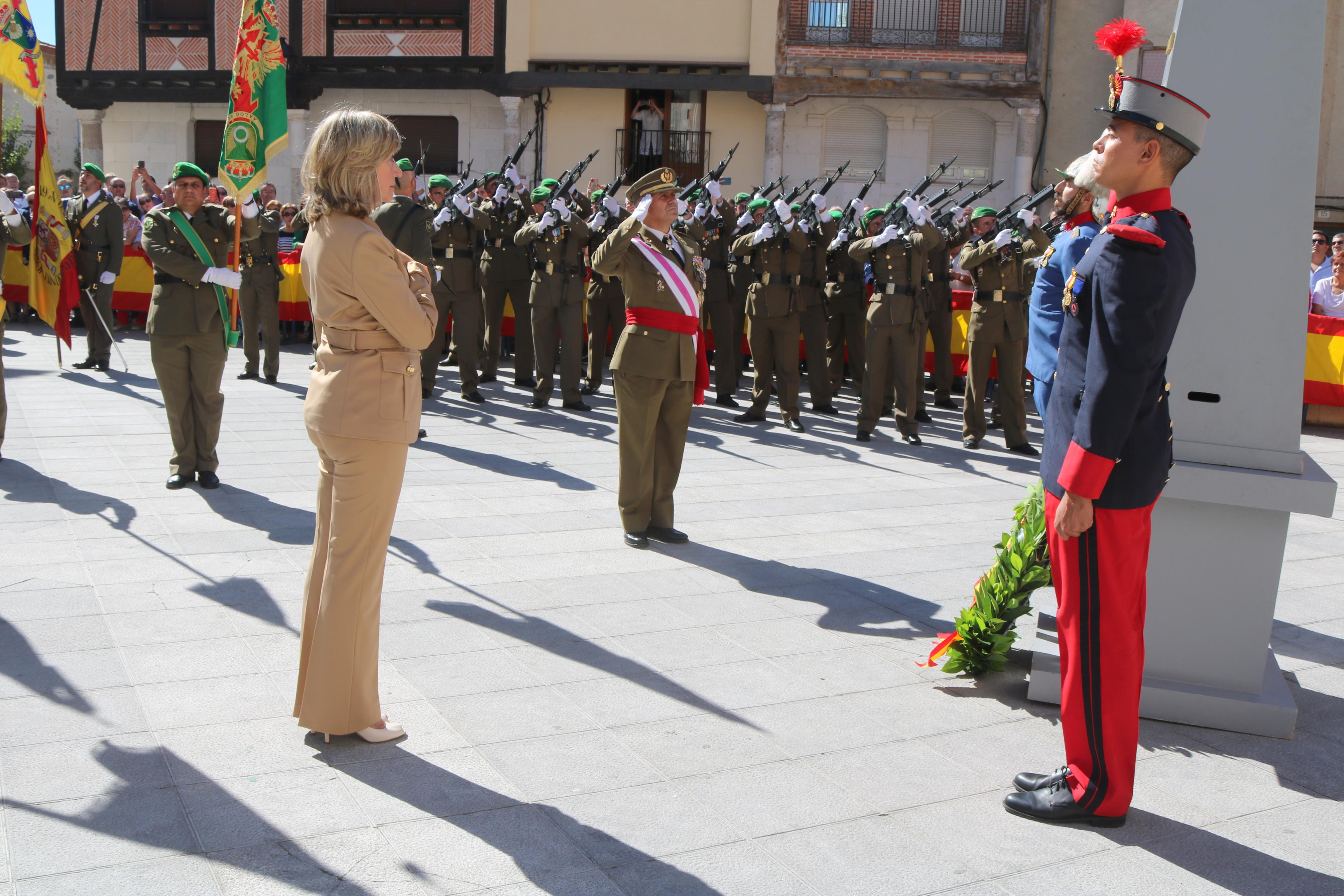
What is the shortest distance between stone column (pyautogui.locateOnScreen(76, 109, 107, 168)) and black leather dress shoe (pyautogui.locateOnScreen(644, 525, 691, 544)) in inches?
937

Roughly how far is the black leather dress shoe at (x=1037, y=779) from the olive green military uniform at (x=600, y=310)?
28.0 ft

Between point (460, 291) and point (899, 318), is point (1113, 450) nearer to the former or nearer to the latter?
point (899, 318)

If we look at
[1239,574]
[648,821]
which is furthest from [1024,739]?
[648,821]

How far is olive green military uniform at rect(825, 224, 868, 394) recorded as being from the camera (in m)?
11.8

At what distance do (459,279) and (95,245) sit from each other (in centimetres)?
380

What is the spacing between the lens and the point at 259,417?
9375 mm

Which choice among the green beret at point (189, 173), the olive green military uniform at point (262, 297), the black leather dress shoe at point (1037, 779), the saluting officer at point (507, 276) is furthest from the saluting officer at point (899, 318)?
the black leather dress shoe at point (1037, 779)

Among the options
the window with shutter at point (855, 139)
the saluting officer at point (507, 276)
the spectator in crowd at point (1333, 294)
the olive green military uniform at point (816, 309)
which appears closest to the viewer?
the olive green military uniform at point (816, 309)

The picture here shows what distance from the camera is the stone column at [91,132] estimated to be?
25688 mm

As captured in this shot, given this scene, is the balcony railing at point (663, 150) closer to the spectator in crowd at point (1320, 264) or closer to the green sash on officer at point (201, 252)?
the spectator in crowd at point (1320, 264)

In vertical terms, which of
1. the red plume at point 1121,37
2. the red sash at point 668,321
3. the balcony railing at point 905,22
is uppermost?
the balcony railing at point 905,22

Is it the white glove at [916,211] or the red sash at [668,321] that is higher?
the white glove at [916,211]

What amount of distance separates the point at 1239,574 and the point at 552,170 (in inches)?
870

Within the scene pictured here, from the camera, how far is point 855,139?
938 inches
